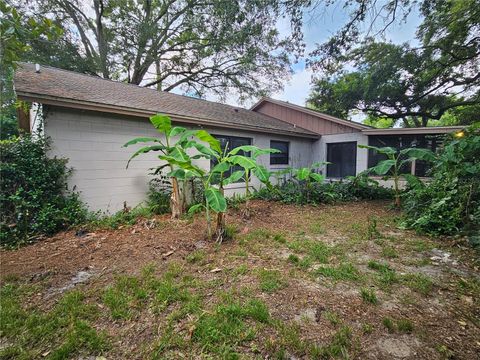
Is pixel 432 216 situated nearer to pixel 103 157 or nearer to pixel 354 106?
pixel 103 157

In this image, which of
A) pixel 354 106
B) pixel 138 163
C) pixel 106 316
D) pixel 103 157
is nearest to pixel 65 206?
pixel 103 157

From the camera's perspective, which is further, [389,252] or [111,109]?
[111,109]

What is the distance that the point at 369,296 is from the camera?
99.9 inches

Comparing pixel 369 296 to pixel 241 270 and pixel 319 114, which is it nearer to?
pixel 241 270

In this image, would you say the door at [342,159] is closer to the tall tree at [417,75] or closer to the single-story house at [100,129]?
the single-story house at [100,129]

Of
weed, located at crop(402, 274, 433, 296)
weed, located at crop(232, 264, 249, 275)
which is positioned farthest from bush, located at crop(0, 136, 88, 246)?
weed, located at crop(402, 274, 433, 296)

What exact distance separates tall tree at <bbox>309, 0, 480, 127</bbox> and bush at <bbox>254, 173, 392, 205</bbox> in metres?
4.21

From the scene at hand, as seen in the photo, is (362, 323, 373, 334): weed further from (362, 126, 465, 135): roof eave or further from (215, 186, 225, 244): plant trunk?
(362, 126, 465, 135): roof eave

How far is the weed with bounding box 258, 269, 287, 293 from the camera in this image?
272cm

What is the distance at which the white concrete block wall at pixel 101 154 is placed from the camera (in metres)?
5.22

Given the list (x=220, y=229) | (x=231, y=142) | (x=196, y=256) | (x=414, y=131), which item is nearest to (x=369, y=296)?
(x=196, y=256)

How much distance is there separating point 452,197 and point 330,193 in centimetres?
346

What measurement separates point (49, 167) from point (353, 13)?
7.26 metres

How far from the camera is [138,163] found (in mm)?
6465
